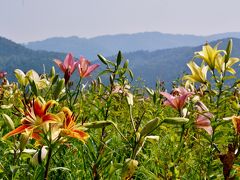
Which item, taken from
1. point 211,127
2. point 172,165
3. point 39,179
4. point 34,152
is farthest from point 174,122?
point 39,179

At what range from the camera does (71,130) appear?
1178 millimetres

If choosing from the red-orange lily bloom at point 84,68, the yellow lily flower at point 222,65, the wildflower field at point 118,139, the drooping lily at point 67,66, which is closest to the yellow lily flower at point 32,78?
the wildflower field at point 118,139

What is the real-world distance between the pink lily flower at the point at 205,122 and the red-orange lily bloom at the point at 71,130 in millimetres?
553

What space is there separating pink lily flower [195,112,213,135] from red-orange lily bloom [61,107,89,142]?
1.82ft

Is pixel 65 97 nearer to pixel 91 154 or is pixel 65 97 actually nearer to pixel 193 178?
pixel 91 154

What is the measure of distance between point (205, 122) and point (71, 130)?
612mm

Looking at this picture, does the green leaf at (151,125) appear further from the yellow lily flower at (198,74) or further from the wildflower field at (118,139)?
the yellow lily flower at (198,74)

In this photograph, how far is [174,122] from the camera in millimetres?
1207

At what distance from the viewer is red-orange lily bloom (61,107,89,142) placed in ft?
3.72

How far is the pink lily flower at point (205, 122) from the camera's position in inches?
60.2

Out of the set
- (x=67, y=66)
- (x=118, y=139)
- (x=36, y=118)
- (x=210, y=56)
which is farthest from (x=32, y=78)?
(x=210, y=56)

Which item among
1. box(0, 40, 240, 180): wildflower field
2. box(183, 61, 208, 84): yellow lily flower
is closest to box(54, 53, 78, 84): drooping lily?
box(0, 40, 240, 180): wildflower field

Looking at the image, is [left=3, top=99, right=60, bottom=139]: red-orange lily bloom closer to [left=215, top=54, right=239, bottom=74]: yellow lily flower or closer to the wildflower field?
the wildflower field

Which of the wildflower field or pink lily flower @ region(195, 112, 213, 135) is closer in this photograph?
the wildflower field
